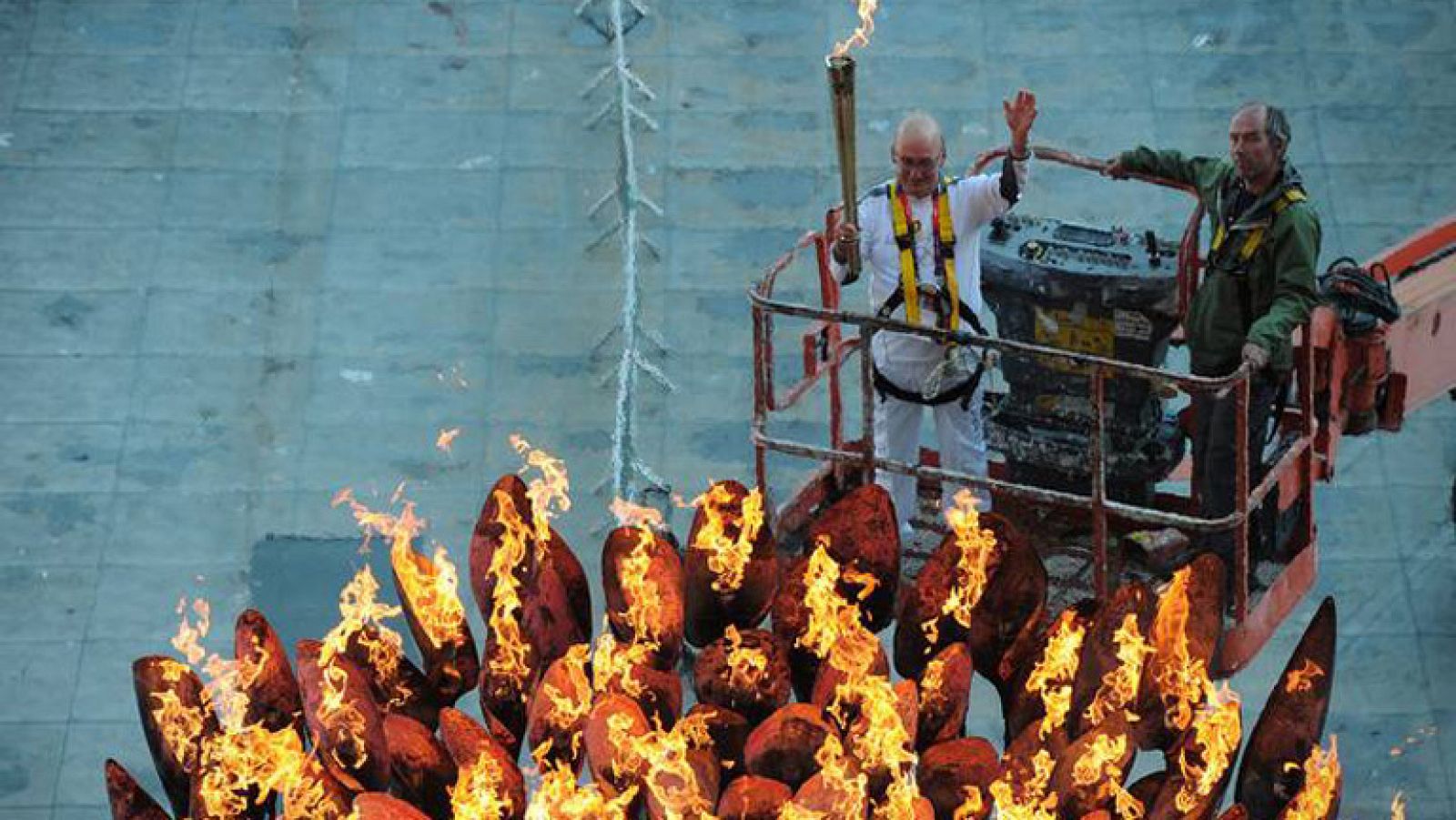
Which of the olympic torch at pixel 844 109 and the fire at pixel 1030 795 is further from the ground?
the olympic torch at pixel 844 109

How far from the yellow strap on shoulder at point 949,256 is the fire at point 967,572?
1.01 meters

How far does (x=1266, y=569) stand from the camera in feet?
45.3

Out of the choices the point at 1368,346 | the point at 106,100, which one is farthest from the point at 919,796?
the point at 106,100

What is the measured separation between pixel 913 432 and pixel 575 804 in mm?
2836

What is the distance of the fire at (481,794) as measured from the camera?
40.3ft

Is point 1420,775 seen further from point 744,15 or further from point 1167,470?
point 744,15

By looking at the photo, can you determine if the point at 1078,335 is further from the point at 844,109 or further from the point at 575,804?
the point at 575,804

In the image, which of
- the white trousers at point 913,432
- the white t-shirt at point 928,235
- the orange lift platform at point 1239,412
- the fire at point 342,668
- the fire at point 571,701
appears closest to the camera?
the fire at point 342,668

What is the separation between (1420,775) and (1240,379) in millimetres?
3477

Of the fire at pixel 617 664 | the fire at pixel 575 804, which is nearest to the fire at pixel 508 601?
the fire at pixel 617 664

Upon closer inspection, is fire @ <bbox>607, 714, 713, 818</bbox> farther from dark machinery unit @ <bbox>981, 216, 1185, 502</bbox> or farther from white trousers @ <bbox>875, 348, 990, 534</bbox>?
dark machinery unit @ <bbox>981, 216, 1185, 502</bbox>

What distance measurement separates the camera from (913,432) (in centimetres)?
1416

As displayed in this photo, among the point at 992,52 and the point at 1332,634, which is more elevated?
the point at 992,52

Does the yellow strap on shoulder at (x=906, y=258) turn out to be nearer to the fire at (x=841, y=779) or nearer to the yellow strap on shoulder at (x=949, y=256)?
the yellow strap on shoulder at (x=949, y=256)
